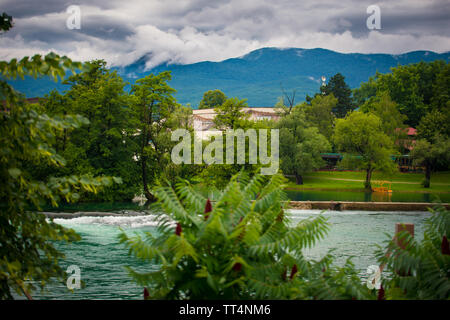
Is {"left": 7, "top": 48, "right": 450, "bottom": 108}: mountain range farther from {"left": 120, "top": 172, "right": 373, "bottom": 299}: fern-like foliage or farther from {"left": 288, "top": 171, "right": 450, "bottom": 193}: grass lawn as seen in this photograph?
{"left": 120, "top": 172, "right": 373, "bottom": 299}: fern-like foliage

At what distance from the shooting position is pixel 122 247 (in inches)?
827

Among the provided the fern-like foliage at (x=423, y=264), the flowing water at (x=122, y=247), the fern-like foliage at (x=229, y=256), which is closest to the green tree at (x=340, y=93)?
the flowing water at (x=122, y=247)

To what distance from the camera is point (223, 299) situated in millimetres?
3543

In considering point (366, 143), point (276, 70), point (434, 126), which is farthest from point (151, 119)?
point (276, 70)

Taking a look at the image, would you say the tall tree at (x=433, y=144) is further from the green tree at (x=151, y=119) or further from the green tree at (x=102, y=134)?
the green tree at (x=102, y=134)

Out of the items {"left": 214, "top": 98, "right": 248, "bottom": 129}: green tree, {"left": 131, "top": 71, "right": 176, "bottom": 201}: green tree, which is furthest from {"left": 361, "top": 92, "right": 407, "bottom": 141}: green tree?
{"left": 131, "top": 71, "right": 176, "bottom": 201}: green tree

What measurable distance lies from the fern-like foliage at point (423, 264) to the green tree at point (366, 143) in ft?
161

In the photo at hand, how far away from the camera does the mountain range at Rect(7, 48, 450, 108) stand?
130250 millimetres

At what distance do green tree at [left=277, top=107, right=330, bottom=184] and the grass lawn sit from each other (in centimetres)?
215

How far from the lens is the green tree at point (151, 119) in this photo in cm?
4200

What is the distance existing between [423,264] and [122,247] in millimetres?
18521
